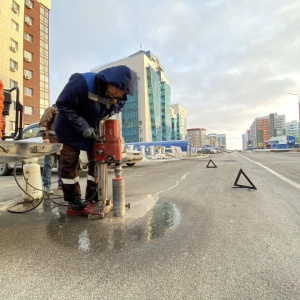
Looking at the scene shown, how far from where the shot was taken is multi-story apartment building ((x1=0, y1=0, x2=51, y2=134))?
27.4 meters

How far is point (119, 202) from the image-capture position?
2.75 m

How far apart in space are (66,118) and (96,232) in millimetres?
1379

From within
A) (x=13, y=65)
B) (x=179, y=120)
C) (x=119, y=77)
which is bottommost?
(x=119, y=77)

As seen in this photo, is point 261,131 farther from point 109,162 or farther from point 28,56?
point 109,162

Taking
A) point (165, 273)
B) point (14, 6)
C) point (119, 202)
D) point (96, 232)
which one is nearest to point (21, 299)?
point (165, 273)

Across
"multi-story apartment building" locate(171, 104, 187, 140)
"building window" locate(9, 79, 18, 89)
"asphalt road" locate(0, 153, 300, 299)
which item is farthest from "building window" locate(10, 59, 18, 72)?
"multi-story apartment building" locate(171, 104, 187, 140)

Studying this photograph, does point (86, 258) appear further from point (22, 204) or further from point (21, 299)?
point (22, 204)

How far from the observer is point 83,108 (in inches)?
108

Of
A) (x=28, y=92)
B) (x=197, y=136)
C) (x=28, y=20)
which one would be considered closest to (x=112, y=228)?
(x=28, y=92)

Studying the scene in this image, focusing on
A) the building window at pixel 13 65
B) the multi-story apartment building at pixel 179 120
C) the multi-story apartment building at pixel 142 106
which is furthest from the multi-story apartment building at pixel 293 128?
the building window at pixel 13 65

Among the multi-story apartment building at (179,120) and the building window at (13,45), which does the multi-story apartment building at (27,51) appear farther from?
the multi-story apartment building at (179,120)

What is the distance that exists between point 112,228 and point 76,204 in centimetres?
78

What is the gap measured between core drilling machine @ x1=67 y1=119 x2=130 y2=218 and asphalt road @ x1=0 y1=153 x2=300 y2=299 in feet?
0.56

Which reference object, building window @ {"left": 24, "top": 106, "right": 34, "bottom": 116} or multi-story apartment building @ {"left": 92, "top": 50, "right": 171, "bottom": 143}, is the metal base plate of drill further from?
multi-story apartment building @ {"left": 92, "top": 50, "right": 171, "bottom": 143}
